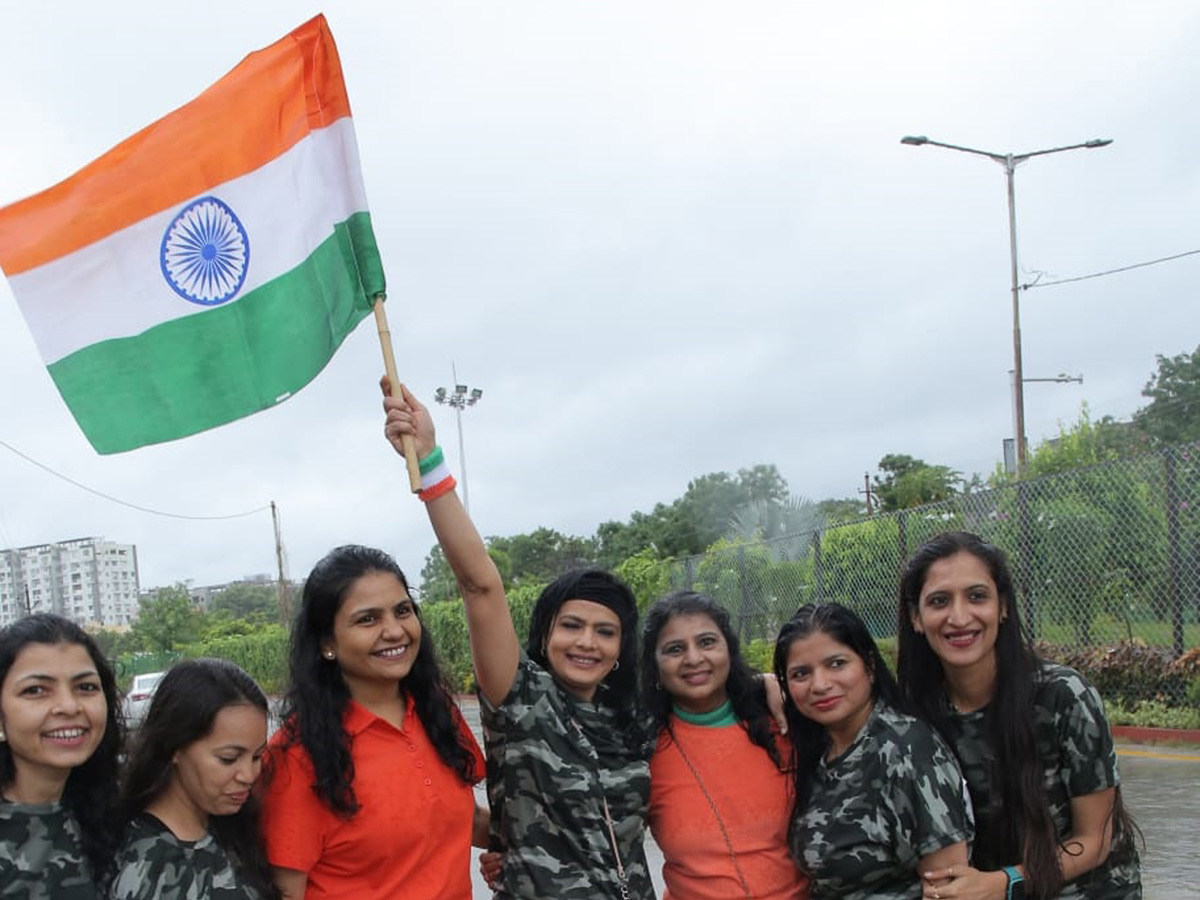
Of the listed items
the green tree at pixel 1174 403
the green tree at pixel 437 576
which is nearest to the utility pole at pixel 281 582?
the green tree at pixel 437 576

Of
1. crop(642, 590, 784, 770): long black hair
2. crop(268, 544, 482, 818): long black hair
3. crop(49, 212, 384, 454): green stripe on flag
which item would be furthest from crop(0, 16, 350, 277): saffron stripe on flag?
crop(642, 590, 784, 770): long black hair

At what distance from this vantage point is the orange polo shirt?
272 cm

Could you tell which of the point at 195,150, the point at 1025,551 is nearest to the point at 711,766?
the point at 195,150

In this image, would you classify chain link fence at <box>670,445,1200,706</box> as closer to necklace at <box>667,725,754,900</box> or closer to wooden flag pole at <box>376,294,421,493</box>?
A: necklace at <box>667,725,754,900</box>

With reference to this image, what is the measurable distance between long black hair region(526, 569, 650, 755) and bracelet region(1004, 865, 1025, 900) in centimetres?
95

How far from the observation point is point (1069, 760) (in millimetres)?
2918

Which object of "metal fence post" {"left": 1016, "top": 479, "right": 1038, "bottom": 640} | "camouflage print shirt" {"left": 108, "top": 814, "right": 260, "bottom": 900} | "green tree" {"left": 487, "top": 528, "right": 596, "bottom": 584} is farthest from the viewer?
"green tree" {"left": 487, "top": 528, "right": 596, "bottom": 584}

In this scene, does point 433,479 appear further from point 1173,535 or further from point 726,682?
point 1173,535

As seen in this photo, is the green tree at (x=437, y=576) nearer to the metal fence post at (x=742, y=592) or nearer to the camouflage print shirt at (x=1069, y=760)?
the metal fence post at (x=742, y=592)

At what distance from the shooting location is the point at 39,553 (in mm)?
85062

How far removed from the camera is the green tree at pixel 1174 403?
35.5 m

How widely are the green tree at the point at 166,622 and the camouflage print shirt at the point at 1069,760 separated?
168ft

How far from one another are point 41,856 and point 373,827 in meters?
0.70

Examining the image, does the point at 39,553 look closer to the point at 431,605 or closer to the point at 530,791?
the point at 431,605
